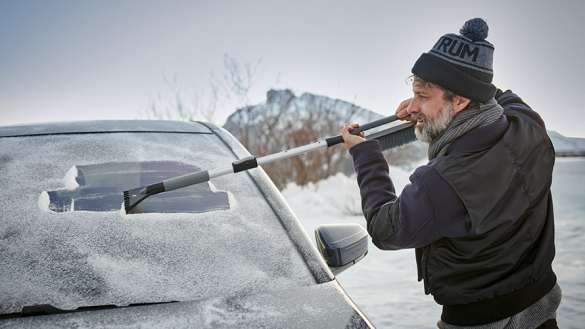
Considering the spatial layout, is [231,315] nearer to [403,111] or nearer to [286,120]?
[403,111]

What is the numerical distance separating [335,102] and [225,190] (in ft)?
35.2

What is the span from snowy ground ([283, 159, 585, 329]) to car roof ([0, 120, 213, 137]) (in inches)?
82.4

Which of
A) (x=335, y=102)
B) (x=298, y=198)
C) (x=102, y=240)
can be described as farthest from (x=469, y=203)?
(x=335, y=102)

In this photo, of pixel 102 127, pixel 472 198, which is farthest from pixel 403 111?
pixel 102 127

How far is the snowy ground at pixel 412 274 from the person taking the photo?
326cm

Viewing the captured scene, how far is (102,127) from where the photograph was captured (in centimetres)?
188

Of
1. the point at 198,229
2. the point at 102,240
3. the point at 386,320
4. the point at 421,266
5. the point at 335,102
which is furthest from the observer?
the point at 335,102

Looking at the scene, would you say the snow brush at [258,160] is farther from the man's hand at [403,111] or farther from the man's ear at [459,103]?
the man's ear at [459,103]

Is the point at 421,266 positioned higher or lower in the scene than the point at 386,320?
higher

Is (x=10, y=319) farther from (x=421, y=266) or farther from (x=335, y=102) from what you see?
(x=335, y=102)

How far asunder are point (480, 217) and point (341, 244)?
48cm

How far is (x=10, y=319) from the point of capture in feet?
3.30

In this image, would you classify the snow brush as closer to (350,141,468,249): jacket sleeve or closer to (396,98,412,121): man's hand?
(396,98,412,121): man's hand

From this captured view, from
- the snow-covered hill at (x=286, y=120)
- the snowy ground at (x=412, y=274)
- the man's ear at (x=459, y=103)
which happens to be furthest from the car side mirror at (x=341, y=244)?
the snow-covered hill at (x=286, y=120)
